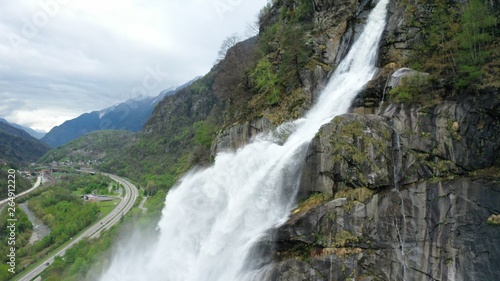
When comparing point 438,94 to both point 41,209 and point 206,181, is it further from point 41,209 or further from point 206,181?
point 41,209

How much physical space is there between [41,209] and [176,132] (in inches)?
2724

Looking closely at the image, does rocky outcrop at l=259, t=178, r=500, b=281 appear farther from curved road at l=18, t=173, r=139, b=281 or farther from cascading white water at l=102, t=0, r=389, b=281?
curved road at l=18, t=173, r=139, b=281

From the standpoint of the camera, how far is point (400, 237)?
55.3 ft

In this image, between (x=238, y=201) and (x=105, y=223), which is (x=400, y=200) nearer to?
(x=238, y=201)

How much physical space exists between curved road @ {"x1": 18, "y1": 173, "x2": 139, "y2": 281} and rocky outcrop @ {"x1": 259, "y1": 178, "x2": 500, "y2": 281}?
2198 inches

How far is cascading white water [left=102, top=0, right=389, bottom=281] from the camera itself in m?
20.2

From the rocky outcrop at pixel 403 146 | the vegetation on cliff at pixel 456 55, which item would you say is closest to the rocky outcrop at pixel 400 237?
the rocky outcrop at pixel 403 146

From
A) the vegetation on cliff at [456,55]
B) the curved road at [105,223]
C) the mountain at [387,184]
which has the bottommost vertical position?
the curved road at [105,223]

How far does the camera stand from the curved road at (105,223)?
57031 millimetres

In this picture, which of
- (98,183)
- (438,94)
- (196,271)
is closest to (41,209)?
(98,183)

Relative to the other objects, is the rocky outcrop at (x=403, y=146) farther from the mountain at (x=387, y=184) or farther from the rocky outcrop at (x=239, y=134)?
the rocky outcrop at (x=239, y=134)

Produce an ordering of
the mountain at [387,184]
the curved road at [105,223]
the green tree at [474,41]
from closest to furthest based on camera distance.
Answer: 1. the mountain at [387,184]
2. the green tree at [474,41]
3. the curved road at [105,223]

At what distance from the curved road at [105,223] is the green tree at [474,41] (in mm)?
65861

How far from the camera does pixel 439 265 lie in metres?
16.0
